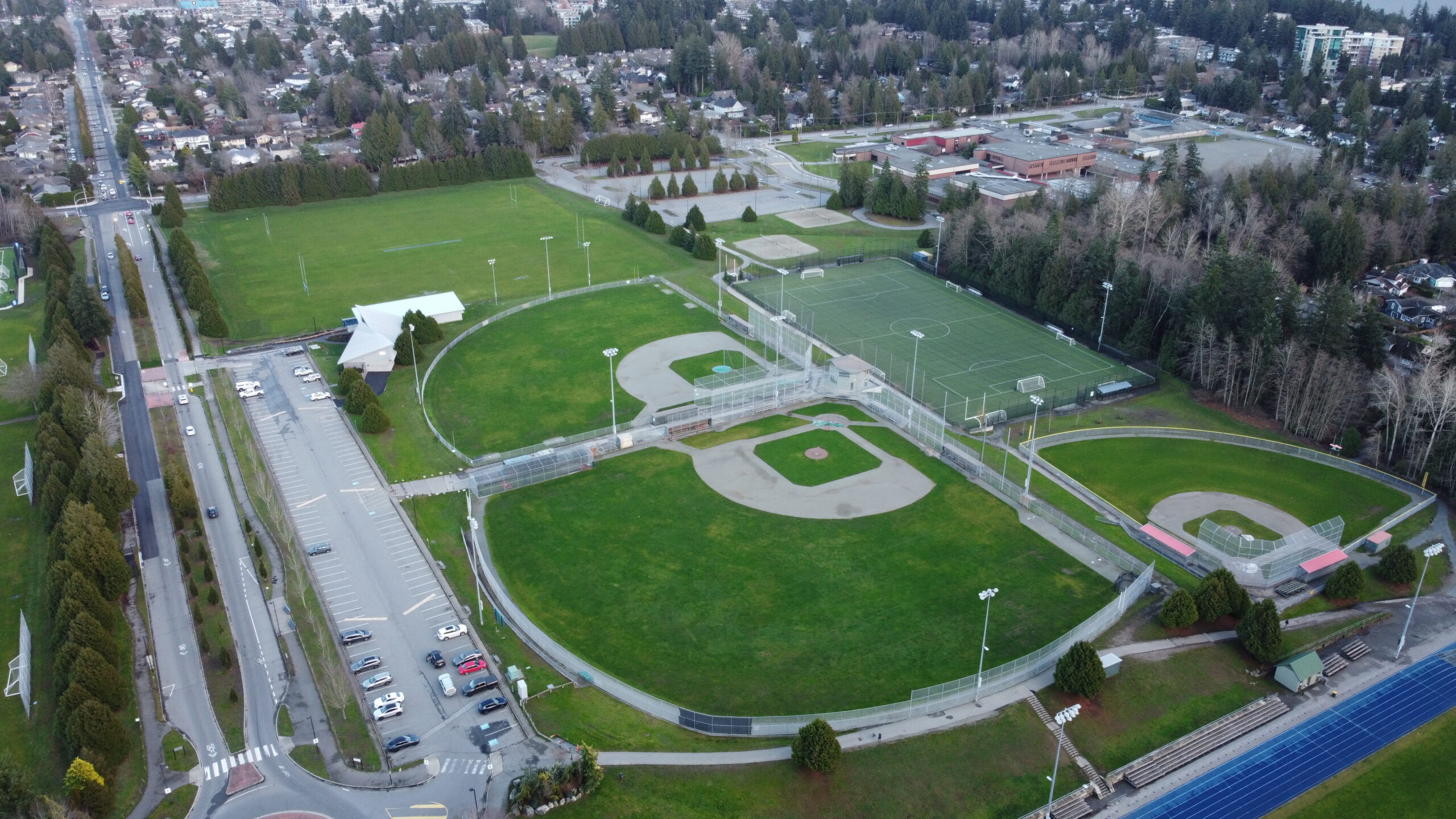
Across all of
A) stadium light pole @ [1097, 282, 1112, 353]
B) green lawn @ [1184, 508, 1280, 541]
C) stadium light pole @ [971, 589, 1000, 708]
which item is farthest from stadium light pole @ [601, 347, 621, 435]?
stadium light pole @ [1097, 282, 1112, 353]

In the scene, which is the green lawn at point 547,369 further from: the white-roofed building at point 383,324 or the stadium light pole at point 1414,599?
the stadium light pole at point 1414,599

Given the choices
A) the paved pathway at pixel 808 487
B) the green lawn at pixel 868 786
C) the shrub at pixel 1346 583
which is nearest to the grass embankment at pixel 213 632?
the green lawn at pixel 868 786

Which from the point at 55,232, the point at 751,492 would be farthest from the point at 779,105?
the point at 751,492

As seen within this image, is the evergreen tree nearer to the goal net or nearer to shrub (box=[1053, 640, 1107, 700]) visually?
shrub (box=[1053, 640, 1107, 700])

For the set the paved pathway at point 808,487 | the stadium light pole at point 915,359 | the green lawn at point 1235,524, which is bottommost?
the green lawn at point 1235,524

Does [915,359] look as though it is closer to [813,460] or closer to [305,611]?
[813,460]

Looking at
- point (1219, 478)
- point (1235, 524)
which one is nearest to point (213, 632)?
point (1235, 524)
